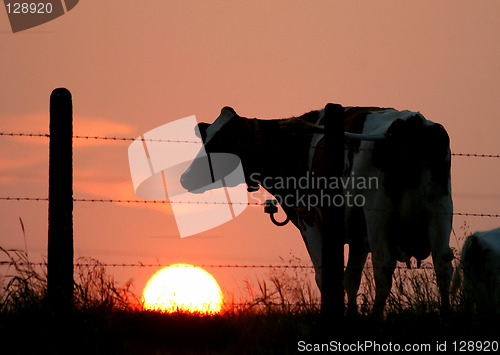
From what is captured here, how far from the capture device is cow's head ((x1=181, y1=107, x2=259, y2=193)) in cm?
1041

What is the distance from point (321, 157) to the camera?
9.97 m

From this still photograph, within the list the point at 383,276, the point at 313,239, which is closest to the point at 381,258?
the point at 383,276

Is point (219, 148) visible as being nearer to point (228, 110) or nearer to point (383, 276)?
point (228, 110)

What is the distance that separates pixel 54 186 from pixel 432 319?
11.1ft

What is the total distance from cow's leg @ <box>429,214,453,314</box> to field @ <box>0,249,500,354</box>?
0.22 meters

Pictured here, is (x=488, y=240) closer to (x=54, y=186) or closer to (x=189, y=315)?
(x=189, y=315)

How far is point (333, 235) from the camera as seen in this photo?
A: 22.8 feet

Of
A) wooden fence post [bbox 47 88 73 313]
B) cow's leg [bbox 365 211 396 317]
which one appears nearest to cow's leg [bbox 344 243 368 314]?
cow's leg [bbox 365 211 396 317]

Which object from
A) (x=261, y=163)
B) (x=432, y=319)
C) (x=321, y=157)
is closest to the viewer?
(x=432, y=319)

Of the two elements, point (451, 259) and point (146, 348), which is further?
point (451, 259)

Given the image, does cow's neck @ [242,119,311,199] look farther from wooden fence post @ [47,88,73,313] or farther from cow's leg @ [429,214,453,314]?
wooden fence post @ [47,88,73,313]

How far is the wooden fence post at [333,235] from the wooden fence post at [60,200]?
6.97 feet

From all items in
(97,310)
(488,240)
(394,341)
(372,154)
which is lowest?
(394,341)

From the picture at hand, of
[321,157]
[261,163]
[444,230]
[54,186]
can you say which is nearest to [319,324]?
[444,230]
